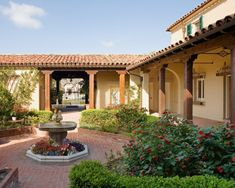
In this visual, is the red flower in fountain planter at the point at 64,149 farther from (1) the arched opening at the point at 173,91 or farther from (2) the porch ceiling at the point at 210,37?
(1) the arched opening at the point at 173,91

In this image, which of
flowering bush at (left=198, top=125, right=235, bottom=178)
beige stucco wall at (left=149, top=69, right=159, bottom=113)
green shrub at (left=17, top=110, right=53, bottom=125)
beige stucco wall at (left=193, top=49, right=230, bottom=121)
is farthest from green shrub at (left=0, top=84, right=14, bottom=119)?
flowering bush at (left=198, top=125, right=235, bottom=178)

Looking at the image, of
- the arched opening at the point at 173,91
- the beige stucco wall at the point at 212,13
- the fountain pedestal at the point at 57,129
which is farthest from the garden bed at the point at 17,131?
the beige stucco wall at the point at 212,13

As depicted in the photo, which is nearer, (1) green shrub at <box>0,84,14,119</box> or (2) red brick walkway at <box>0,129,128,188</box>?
(2) red brick walkway at <box>0,129,128,188</box>

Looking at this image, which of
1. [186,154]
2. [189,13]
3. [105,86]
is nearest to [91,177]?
[186,154]

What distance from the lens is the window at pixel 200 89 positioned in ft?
48.9

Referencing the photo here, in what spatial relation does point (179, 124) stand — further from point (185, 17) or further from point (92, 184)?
point (185, 17)

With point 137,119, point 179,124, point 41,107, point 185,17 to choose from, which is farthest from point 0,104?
point 185,17

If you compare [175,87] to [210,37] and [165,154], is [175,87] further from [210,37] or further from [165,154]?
[165,154]

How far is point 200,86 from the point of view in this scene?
1525 cm

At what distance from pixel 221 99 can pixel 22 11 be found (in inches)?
654

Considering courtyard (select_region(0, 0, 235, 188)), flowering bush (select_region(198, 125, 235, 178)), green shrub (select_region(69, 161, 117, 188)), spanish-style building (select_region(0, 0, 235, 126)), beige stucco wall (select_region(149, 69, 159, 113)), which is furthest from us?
beige stucco wall (select_region(149, 69, 159, 113))

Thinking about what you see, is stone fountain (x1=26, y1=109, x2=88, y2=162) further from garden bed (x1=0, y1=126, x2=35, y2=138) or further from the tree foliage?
the tree foliage

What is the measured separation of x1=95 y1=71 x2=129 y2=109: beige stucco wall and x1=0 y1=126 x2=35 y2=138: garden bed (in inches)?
260

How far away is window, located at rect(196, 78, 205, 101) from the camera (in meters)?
14.9
